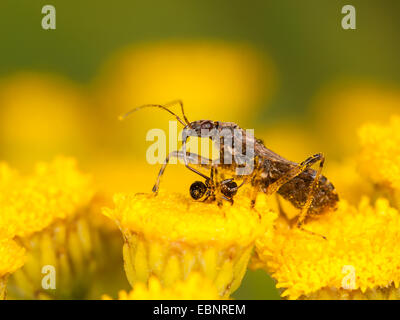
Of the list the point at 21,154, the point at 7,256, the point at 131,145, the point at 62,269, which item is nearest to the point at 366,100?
the point at 131,145

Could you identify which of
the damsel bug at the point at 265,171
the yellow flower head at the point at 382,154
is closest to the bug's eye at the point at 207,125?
the damsel bug at the point at 265,171

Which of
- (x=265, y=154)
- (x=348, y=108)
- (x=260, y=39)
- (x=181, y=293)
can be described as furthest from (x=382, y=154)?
(x=260, y=39)

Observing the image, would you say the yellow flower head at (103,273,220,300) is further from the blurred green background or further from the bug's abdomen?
the blurred green background

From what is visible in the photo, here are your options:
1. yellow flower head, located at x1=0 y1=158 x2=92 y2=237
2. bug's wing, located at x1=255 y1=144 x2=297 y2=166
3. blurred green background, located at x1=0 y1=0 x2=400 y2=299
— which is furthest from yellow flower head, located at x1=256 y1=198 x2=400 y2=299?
blurred green background, located at x1=0 y1=0 x2=400 y2=299

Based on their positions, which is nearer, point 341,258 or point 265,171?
point 341,258

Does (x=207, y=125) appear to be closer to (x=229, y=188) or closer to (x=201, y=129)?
(x=201, y=129)

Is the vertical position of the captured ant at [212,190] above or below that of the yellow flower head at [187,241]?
above

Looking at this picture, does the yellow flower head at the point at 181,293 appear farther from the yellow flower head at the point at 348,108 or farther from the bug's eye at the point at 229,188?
the yellow flower head at the point at 348,108

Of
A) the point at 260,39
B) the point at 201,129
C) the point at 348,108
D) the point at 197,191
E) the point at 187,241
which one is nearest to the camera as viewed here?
the point at 187,241
